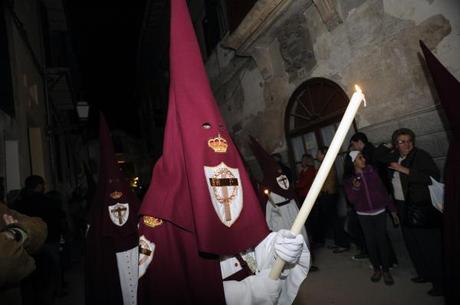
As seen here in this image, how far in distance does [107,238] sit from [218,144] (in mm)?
2361

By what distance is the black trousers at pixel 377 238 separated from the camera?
423 cm

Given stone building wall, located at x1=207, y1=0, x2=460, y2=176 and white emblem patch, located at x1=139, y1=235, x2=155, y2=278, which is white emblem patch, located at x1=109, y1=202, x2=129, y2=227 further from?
stone building wall, located at x1=207, y1=0, x2=460, y2=176

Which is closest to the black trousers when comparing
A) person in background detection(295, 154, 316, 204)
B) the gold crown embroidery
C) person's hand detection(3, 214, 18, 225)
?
person in background detection(295, 154, 316, 204)

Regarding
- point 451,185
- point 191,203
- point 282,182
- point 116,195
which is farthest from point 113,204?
point 451,185

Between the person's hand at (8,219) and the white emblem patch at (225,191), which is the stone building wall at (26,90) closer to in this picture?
the person's hand at (8,219)

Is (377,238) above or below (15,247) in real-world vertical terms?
below

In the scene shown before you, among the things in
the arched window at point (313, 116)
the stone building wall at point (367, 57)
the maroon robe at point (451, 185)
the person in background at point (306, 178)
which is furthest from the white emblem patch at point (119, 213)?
the arched window at point (313, 116)

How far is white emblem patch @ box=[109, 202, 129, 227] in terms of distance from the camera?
3380 mm

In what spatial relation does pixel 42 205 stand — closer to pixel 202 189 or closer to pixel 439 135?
pixel 202 189

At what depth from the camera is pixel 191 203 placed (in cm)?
158

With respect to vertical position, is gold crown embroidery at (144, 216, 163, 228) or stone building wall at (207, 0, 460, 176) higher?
stone building wall at (207, 0, 460, 176)

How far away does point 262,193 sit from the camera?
492 cm

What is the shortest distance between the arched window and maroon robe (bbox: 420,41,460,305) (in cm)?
274

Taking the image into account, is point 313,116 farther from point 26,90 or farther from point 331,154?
point 26,90
